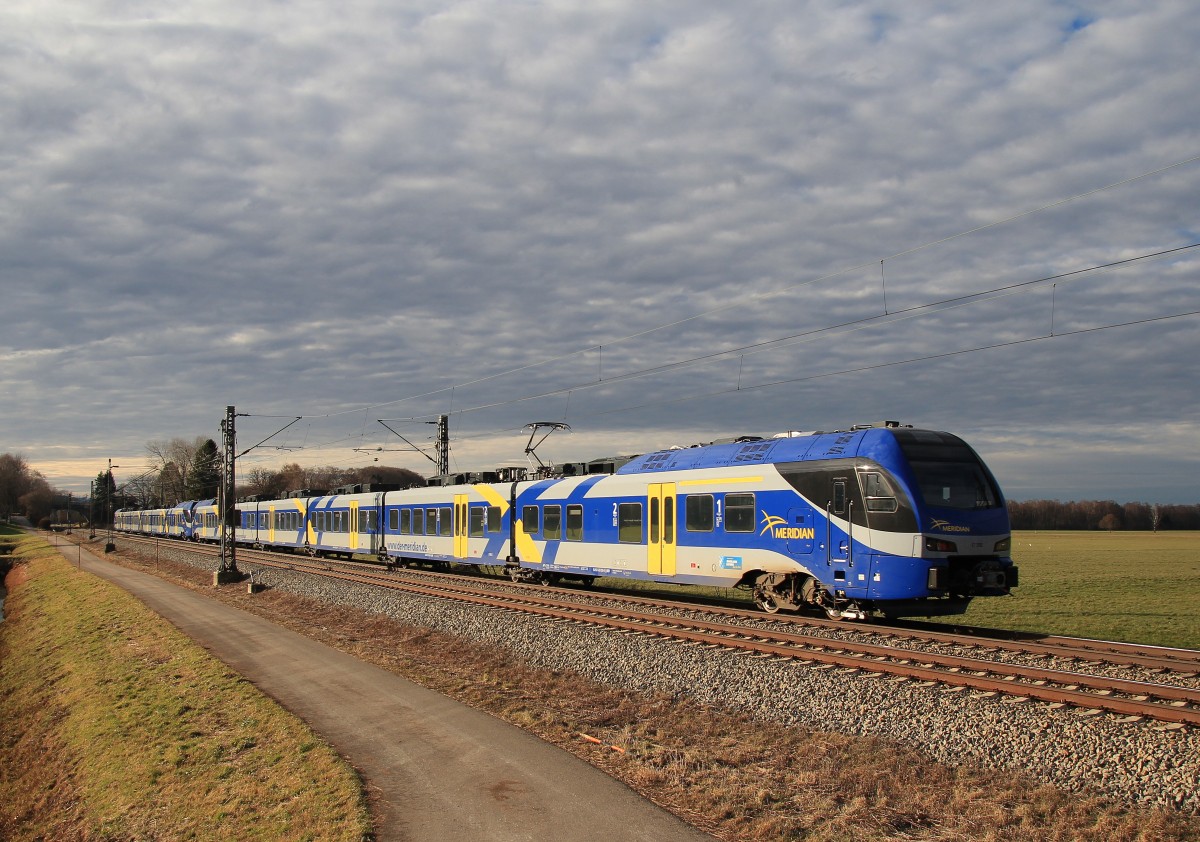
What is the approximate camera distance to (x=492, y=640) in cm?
1619

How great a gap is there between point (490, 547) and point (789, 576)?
1345 cm

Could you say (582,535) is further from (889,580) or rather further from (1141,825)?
(1141,825)

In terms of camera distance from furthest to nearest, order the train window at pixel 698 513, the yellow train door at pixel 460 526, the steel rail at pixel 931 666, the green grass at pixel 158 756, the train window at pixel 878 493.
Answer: the yellow train door at pixel 460 526 → the train window at pixel 698 513 → the train window at pixel 878 493 → the steel rail at pixel 931 666 → the green grass at pixel 158 756

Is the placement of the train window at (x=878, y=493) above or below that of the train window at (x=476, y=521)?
above

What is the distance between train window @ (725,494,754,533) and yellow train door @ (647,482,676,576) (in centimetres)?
186

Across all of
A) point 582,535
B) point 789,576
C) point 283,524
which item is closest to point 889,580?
point 789,576

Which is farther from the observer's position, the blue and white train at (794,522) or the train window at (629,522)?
the train window at (629,522)

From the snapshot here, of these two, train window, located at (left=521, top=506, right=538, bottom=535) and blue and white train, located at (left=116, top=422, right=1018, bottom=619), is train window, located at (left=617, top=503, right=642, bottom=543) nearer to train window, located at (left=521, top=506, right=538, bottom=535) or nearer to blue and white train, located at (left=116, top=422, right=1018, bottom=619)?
blue and white train, located at (left=116, top=422, right=1018, bottom=619)

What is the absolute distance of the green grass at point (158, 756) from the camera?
26.8 ft

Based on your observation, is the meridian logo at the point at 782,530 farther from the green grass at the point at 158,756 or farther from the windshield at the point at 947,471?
the green grass at the point at 158,756

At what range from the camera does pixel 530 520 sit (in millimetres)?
25609

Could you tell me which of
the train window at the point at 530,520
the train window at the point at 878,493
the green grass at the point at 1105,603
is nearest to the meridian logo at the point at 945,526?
the train window at the point at 878,493

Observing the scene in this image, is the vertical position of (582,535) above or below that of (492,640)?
above

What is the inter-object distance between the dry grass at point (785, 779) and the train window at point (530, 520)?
12560mm
